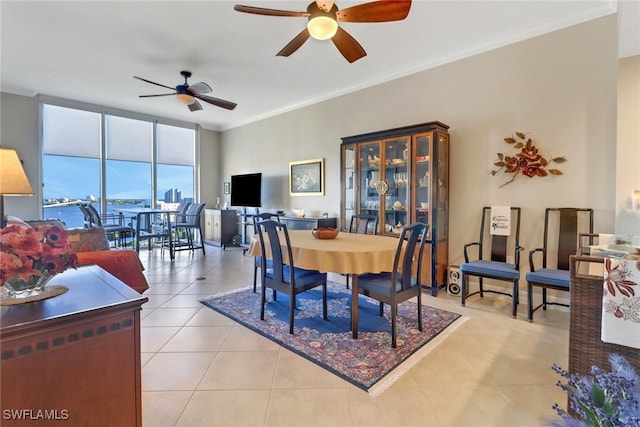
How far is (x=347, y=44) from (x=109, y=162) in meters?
5.94

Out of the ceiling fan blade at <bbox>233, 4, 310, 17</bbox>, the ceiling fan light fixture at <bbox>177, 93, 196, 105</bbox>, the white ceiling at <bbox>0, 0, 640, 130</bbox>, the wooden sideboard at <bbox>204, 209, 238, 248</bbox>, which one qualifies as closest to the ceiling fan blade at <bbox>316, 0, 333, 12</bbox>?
the ceiling fan blade at <bbox>233, 4, 310, 17</bbox>

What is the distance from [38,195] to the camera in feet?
17.9

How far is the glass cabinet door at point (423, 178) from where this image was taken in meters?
3.63

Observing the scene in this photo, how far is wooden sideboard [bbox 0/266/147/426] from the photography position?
876mm

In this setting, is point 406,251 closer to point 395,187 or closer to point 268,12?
point 395,187

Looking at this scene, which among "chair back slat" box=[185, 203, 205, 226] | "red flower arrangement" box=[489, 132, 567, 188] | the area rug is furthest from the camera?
"chair back slat" box=[185, 203, 205, 226]

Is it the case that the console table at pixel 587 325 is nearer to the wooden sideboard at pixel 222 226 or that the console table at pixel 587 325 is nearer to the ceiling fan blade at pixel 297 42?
the ceiling fan blade at pixel 297 42

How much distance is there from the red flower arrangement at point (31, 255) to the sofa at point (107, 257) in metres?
1.17

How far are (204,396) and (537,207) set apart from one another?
11.7ft

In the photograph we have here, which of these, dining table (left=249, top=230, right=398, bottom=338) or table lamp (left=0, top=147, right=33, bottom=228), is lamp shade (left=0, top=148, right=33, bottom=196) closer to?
table lamp (left=0, top=147, right=33, bottom=228)

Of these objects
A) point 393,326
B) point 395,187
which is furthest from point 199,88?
point 393,326

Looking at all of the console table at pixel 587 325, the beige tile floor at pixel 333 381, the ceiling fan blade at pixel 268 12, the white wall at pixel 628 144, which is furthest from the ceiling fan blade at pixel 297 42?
the white wall at pixel 628 144

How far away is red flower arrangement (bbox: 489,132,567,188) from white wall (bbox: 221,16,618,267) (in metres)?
0.06

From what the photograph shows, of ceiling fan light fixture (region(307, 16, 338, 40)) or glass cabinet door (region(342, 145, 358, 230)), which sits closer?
ceiling fan light fixture (region(307, 16, 338, 40))
